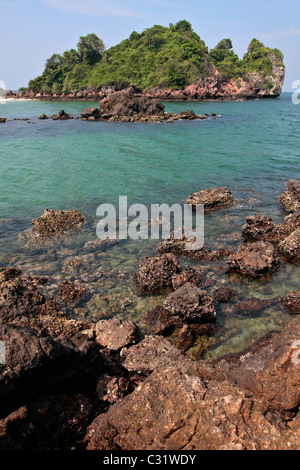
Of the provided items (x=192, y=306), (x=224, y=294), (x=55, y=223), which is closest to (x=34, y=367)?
(x=192, y=306)

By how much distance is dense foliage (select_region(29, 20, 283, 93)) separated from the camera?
330ft

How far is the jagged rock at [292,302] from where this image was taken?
8.88m

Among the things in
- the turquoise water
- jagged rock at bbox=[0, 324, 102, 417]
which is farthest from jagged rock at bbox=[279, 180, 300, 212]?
jagged rock at bbox=[0, 324, 102, 417]

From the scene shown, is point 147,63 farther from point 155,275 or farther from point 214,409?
point 214,409

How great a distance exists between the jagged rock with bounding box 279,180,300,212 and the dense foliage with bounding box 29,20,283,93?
9008 centimetres

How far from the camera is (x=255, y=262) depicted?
34.5ft

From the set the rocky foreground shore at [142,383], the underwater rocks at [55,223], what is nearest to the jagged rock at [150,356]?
the rocky foreground shore at [142,383]

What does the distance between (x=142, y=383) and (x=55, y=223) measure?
1035cm

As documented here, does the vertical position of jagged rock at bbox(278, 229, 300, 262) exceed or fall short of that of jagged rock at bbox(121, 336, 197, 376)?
it exceeds it

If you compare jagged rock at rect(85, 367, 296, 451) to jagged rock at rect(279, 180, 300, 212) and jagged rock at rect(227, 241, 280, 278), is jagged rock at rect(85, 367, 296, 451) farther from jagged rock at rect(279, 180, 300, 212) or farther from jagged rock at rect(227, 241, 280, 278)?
jagged rock at rect(279, 180, 300, 212)

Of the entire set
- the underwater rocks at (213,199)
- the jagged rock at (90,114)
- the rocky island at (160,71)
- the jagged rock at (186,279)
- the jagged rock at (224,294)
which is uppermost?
the rocky island at (160,71)

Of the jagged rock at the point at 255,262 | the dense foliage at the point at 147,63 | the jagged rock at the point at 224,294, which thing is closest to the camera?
the jagged rock at the point at 224,294

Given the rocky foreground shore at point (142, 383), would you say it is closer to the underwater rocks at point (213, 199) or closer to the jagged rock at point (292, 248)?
the jagged rock at point (292, 248)

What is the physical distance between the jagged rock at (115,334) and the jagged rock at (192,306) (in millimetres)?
1291
